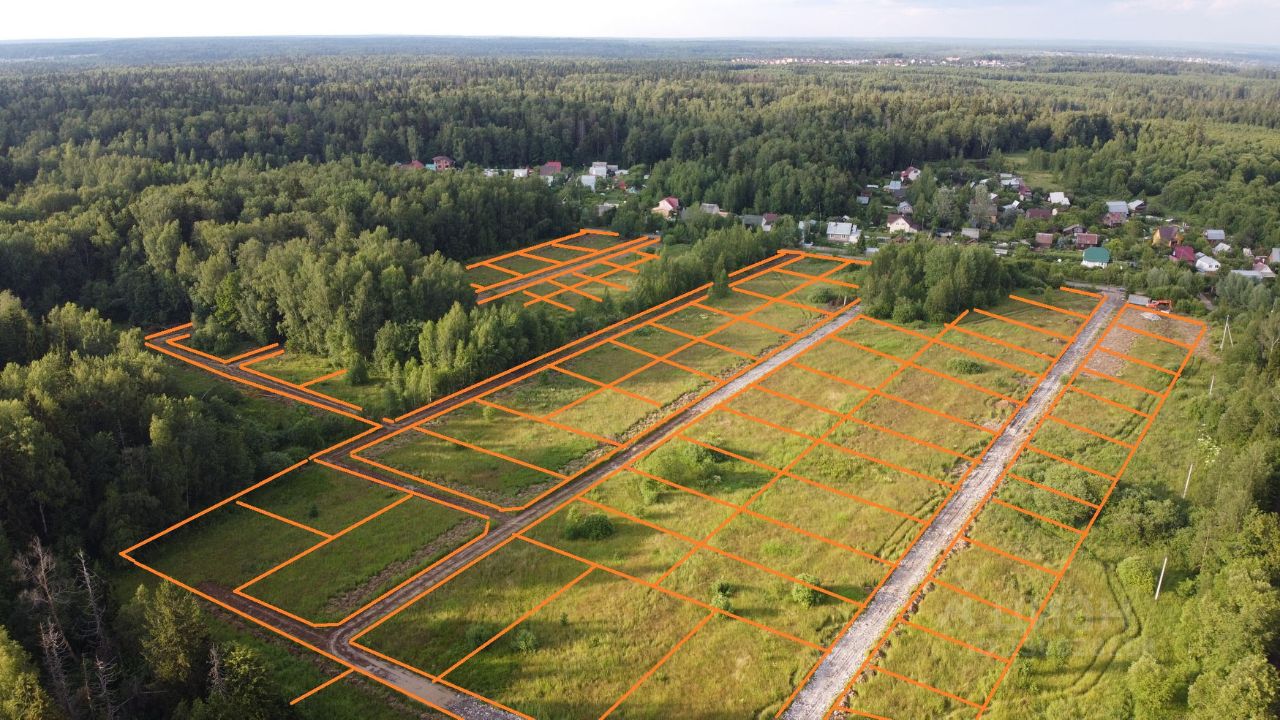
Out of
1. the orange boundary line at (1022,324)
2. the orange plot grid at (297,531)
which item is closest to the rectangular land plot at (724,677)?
the orange plot grid at (297,531)

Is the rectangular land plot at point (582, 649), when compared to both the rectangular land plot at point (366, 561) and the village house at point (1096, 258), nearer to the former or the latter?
the rectangular land plot at point (366, 561)

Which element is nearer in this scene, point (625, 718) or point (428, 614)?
point (625, 718)

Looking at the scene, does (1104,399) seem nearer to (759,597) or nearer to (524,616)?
(759,597)

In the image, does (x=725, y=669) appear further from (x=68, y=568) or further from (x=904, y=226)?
(x=904, y=226)

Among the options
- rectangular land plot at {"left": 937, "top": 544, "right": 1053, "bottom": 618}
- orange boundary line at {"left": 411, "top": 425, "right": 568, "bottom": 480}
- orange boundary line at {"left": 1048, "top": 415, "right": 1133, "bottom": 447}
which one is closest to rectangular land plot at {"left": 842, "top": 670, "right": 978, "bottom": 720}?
rectangular land plot at {"left": 937, "top": 544, "right": 1053, "bottom": 618}

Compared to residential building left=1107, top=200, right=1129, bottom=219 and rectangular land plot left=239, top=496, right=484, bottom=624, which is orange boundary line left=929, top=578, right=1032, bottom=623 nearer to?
rectangular land plot left=239, top=496, right=484, bottom=624

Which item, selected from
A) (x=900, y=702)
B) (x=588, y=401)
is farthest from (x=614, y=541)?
(x=588, y=401)

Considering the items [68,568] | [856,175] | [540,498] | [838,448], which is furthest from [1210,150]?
[68,568]
